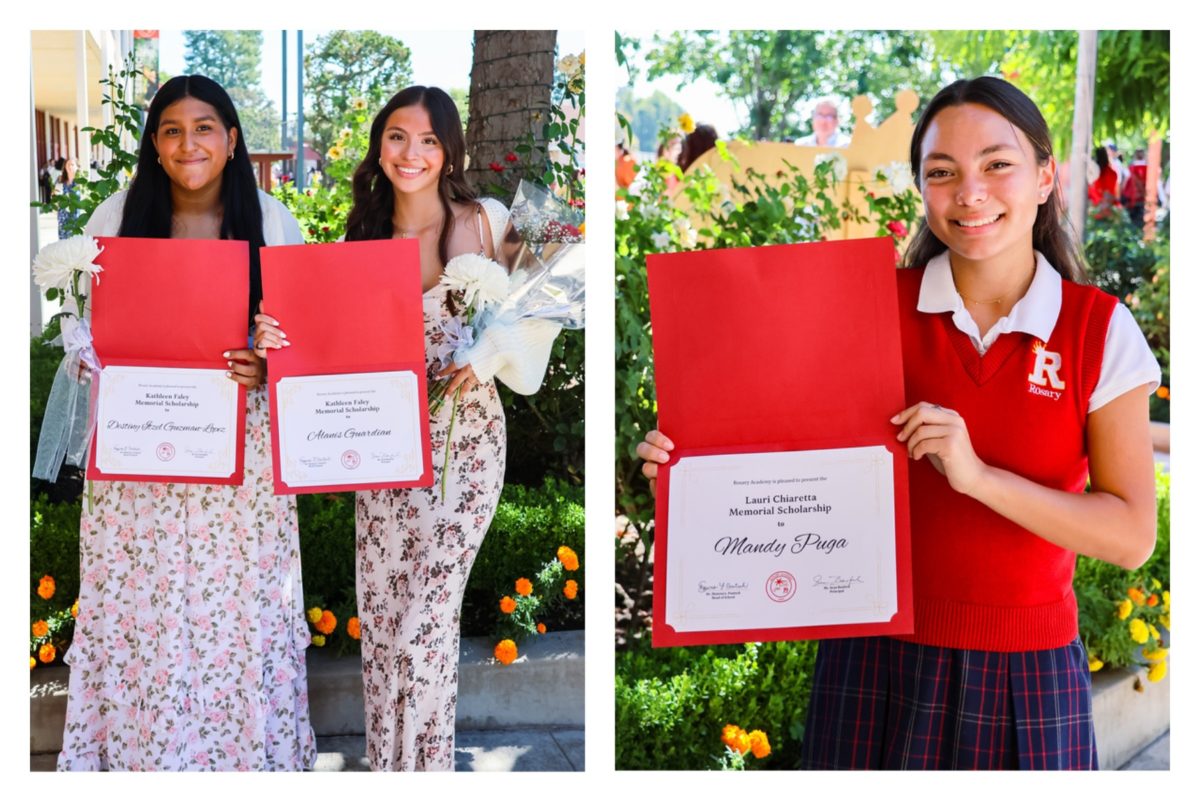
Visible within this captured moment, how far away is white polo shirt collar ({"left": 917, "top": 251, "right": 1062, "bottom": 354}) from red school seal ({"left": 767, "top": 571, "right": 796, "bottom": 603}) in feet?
1.59

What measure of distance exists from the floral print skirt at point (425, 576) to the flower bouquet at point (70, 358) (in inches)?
23.7

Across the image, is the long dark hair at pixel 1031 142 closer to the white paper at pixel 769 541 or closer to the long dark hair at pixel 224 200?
the white paper at pixel 769 541

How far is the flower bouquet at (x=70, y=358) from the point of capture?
7.25 feet

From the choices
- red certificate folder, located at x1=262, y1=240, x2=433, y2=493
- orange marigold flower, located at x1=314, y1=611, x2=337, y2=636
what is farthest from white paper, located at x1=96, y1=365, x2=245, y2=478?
orange marigold flower, located at x1=314, y1=611, x2=337, y2=636

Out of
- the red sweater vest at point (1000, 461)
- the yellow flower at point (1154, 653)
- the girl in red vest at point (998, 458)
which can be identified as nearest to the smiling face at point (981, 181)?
the girl in red vest at point (998, 458)

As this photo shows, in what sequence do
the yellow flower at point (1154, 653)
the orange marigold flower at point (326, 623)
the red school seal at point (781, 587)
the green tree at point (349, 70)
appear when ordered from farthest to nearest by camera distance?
the yellow flower at point (1154, 653)
the green tree at point (349, 70)
the orange marigold flower at point (326, 623)
the red school seal at point (781, 587)

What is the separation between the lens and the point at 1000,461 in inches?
69.4

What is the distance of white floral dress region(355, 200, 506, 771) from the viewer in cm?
242
